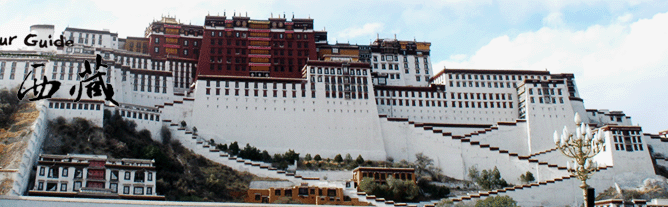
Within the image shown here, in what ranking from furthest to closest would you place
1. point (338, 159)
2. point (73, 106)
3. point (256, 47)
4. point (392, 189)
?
1. point (256, 47)
2. point (338, 159)
3. point (73, 106)
4. point (392, 189)

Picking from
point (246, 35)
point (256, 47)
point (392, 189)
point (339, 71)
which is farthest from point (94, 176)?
point (246, 35)

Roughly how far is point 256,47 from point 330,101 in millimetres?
18506

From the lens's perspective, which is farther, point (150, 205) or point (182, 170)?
point (182, 170)

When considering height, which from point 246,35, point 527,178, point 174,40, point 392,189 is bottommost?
point 392,189

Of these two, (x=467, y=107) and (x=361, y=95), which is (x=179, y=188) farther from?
(x=467, y=107)

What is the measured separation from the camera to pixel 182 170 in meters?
63.0

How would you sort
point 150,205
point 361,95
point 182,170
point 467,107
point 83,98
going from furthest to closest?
point 467,107 → point 361,95 → point 83,98 → point 182,170 → point 150,205

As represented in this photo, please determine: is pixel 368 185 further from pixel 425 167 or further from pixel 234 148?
pixel 234 148

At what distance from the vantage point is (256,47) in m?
93.7

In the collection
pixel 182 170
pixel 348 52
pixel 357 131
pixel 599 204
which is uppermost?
pixel 348 52

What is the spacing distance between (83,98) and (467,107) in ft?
157

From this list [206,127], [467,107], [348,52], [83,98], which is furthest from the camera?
[348,52]

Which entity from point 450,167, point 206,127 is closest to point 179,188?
point 206,127

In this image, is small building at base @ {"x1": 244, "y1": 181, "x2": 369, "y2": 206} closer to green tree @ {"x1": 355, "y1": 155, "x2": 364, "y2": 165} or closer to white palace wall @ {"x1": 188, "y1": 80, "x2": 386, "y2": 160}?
green tree @ {"x1": 355, "y1": 155, "x2": 364, "y2": 165}
